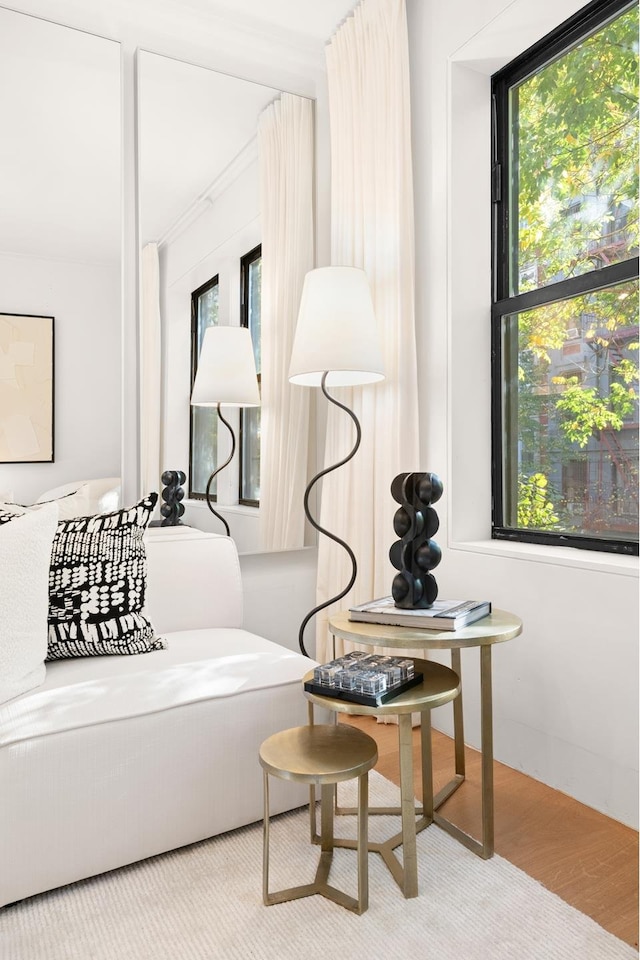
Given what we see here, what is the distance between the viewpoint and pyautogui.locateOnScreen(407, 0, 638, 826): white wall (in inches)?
68.7

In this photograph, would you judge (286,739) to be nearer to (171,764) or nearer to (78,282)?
(171,764)

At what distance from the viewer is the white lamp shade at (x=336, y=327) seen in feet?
7.03

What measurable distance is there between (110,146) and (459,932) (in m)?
2.59

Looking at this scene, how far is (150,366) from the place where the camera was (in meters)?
2.49

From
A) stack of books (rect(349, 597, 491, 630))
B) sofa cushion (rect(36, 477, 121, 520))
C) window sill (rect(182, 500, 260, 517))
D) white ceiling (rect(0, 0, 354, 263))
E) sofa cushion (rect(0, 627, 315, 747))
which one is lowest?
sofa cushion (rect(0, 627, 315, 747))

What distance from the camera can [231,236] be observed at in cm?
266

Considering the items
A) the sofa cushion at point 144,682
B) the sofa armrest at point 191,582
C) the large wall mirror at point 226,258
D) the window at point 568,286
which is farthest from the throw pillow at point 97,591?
the window at point 568,286

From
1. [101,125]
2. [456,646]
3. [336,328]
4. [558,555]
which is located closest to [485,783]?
[456,646]

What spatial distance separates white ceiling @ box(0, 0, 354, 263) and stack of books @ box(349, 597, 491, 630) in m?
1.63

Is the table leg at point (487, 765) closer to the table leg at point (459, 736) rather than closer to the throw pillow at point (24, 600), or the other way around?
the table leg at point (459, 736)

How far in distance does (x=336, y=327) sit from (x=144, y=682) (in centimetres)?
123

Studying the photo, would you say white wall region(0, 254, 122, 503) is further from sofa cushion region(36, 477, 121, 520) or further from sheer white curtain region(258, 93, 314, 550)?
sheer white curtain region(258, 93, 314, 550)

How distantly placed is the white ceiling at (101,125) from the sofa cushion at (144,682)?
1.44 m

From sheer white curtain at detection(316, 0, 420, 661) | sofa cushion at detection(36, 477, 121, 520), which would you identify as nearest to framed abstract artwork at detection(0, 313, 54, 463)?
sofa cushion at detection(36, 477, 121, 520)
